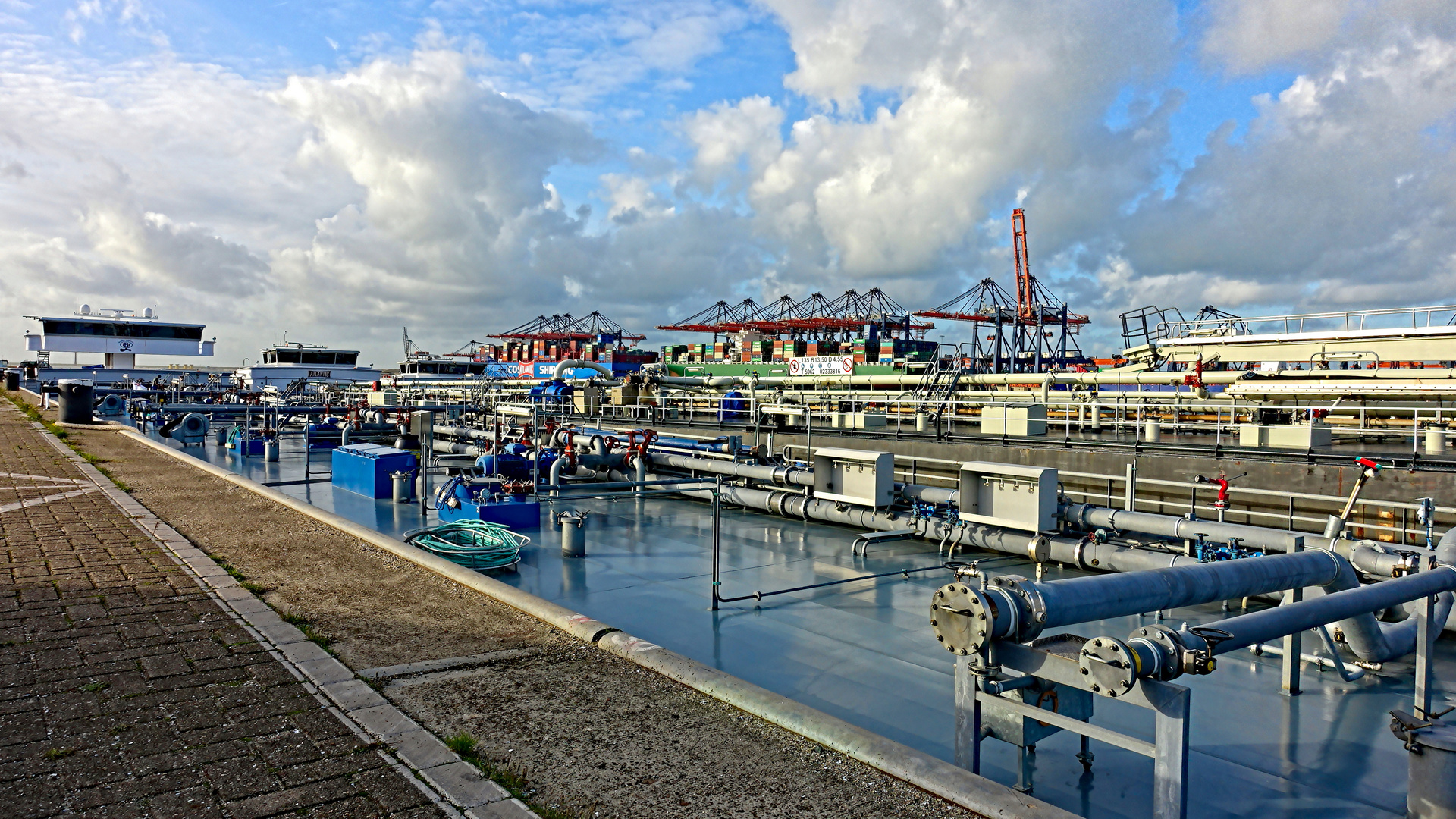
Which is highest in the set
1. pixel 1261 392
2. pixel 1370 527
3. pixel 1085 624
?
pixel 1261 392

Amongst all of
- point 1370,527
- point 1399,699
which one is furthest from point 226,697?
point 1370,527

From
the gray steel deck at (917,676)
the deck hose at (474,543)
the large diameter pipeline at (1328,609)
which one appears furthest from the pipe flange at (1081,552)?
the deck hose at (474,543)

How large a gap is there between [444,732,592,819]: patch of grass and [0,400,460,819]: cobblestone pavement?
337mm

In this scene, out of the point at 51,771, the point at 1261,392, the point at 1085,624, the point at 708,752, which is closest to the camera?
the point at 51,771

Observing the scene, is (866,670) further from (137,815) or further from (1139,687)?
(137,815)

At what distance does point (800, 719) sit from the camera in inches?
199

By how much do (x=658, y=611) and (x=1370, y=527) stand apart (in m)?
8.70

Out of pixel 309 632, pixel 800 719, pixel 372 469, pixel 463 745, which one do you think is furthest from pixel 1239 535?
pixel 372 469

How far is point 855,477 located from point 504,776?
8.72 meters

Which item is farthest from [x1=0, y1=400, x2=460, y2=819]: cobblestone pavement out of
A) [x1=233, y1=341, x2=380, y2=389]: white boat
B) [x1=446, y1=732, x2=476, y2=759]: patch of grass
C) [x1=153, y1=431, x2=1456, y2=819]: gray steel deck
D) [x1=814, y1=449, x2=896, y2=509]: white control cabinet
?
[x1=233, y1=341, x2=380, y2=389]: white boat

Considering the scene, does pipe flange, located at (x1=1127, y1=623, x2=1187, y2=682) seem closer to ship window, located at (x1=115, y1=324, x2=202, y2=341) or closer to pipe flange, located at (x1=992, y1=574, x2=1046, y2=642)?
pipe flange, located at (x1=992, y1=574, x2=1046, y2=642)

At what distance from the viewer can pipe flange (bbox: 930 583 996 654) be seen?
4.18m

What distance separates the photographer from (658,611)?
880cm

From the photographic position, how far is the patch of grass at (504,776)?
13.4ft
